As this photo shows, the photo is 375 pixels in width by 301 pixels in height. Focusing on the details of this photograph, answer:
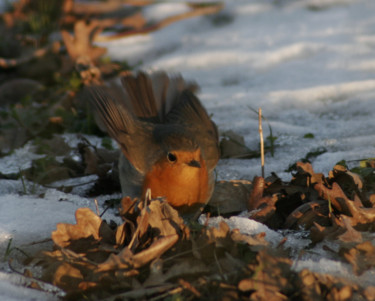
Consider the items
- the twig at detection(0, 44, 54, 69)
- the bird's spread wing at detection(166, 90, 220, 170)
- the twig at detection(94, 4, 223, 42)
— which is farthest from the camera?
the twig at detection(94, 4, 223, 42)

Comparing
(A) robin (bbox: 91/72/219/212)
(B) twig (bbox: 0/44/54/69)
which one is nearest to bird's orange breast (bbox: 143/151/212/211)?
(A) robin (bbox: 91/72/219/212)

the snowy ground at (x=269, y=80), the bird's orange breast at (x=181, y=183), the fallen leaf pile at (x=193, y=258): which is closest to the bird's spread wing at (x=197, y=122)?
the bird's orange breast at (x=181, y=183)

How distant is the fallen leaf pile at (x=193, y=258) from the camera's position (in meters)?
1.99

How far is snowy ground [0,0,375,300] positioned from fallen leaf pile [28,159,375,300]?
139 mm

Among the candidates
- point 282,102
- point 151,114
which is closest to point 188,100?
point 151,114

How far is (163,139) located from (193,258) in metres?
1.02

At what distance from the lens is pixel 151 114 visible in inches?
154

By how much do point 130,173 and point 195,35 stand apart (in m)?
3.94

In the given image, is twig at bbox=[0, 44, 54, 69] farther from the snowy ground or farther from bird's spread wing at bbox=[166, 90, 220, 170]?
bird's spread wing at bbox=[166, 90, 220, 170]

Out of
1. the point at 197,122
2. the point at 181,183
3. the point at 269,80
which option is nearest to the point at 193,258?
the point at 181,183

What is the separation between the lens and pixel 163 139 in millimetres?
3102

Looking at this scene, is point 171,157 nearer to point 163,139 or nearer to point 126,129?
point 163,139

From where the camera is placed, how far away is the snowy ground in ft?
9.61

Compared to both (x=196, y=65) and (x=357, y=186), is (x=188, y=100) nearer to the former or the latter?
(x=357, y=186)
